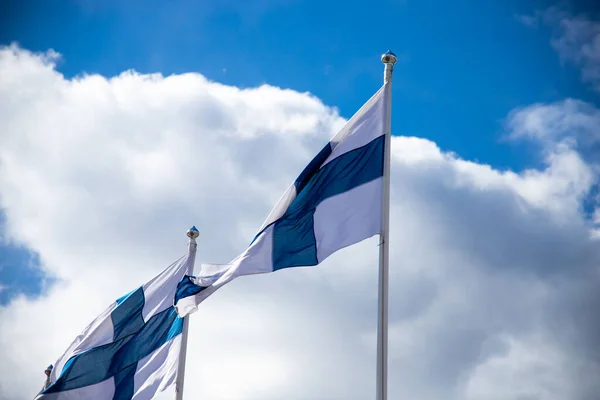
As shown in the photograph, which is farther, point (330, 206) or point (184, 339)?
point (184, 339)

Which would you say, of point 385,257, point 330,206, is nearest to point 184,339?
point 330,206

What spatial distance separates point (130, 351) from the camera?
2750 cm

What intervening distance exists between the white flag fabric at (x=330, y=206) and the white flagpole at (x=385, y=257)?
108mm

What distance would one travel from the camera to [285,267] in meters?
20.2

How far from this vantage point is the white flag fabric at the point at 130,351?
27062mm

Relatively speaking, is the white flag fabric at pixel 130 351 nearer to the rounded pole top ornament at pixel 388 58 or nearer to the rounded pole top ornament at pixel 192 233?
the rounded pole top ornament at pixel 192 233

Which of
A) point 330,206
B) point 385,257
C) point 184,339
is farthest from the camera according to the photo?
point 184,339

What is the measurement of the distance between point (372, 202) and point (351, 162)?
115 centimetres

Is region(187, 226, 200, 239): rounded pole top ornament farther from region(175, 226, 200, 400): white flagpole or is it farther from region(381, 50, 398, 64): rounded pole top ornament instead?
region(381, 50, 398, 64): rounded pole top ornament

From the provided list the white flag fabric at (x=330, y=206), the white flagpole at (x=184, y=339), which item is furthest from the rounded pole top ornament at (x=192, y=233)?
the white flag fabric at (x=330, y=206)

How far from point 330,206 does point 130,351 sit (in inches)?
398

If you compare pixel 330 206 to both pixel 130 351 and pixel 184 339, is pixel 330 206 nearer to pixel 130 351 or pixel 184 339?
pixel 184 339

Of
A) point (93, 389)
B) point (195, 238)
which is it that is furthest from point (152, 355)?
point (195, 238)

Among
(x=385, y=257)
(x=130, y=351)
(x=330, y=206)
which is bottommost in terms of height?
(x=130, y=351)
